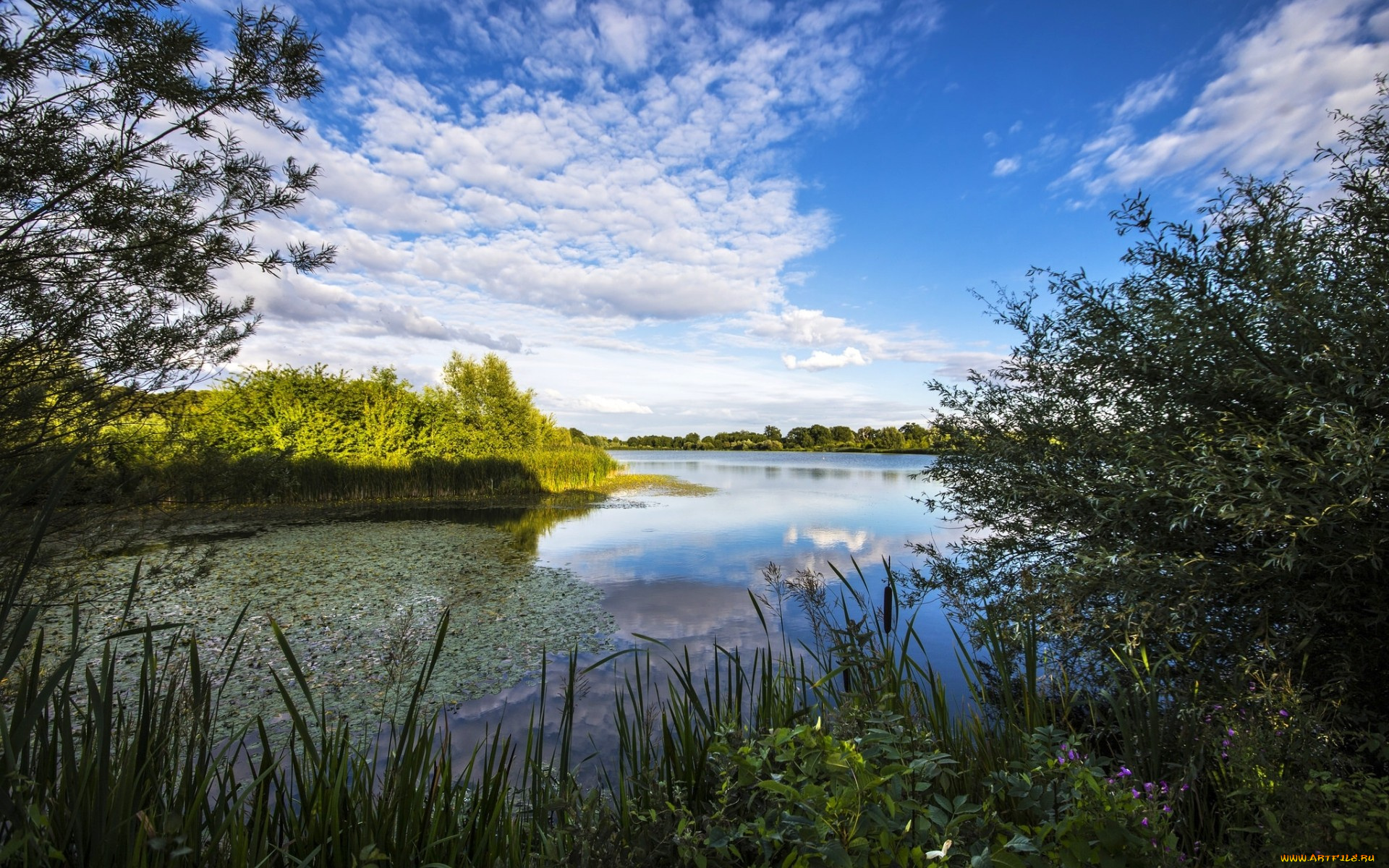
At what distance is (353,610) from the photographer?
5508 millimetres

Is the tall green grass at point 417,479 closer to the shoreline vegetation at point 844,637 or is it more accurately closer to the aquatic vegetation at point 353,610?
the aquatic vegetation at point 353,610

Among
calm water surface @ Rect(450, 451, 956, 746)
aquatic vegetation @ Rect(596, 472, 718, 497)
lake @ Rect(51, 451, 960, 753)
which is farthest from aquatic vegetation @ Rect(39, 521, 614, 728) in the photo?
aquatic vegetation @ Rect(596, 472, 718, 497)

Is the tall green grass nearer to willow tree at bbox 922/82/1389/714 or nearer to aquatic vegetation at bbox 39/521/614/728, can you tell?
aquatic vegetation at bbox 39/521/614/728

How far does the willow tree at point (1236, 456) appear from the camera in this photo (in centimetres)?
230

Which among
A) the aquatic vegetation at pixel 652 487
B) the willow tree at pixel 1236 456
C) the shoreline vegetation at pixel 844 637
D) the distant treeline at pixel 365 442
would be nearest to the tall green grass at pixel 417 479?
the distant treeline at pixel 365 442

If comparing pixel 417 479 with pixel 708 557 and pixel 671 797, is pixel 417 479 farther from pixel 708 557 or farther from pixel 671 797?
pixel 671 797

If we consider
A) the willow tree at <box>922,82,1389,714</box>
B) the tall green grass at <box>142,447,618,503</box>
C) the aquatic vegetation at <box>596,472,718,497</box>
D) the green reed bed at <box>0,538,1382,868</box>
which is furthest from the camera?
the aquatic vegetation at <box>596,472,718,497</box>

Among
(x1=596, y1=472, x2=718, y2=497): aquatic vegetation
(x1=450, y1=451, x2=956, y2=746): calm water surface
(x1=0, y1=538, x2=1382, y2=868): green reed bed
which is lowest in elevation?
(x1=450, y1=451, x2=956, y2=746): calm water surface

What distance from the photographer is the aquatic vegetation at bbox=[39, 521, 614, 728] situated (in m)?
3.87

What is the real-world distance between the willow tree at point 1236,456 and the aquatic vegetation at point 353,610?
3241 millimetres

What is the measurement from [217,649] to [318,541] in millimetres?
5047

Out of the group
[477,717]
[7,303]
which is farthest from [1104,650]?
[7,303]

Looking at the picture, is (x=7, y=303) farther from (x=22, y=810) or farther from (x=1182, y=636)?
(x=1182, y=636)

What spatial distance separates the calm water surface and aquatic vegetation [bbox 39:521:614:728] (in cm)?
39
